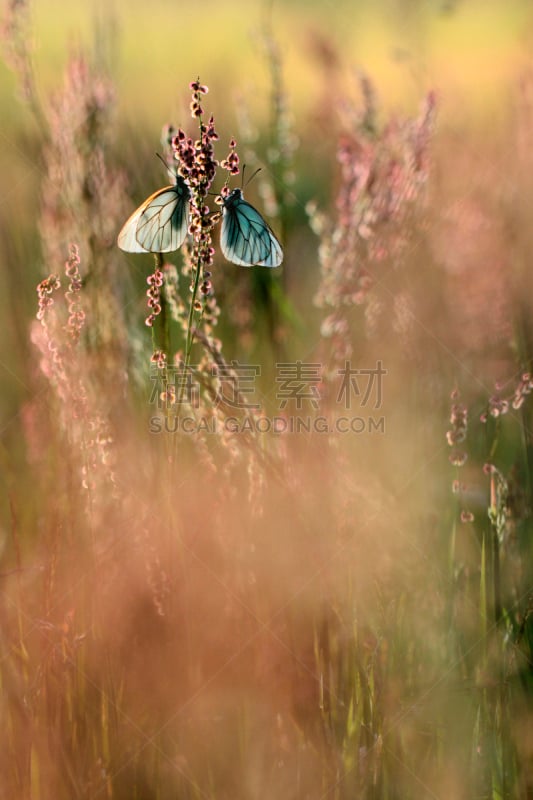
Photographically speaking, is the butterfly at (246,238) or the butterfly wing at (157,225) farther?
the butterfly at (246,238)

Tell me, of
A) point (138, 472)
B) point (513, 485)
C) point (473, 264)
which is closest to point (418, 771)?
point (513, 485)

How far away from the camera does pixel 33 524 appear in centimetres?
151

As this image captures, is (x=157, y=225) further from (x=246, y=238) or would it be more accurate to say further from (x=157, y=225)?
(x=246, y=238)

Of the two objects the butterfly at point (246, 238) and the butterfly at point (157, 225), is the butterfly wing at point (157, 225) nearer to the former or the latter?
the butterfly at point (157, 225)

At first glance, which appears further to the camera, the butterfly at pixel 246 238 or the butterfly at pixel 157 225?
the butterfly at pixel 246 238

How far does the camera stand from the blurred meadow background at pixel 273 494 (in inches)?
48.7

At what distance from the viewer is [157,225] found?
4.43ft

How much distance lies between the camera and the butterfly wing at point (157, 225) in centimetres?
132

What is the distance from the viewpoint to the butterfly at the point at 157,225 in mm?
1324

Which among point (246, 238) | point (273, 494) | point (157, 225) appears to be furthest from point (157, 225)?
point (273, 494)

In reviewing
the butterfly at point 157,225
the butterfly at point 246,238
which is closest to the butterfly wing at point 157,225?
the butterfly at point 157,225

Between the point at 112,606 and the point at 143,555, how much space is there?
10 centimetres

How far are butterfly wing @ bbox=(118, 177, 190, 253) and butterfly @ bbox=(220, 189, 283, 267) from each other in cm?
10

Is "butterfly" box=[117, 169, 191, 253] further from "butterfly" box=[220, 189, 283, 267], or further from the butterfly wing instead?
"butterfly" box=[220, 189, 283, 267]
